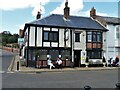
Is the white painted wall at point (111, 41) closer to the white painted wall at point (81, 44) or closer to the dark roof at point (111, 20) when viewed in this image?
the dark roof at point (111, 20)

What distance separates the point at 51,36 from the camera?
31.7 metres

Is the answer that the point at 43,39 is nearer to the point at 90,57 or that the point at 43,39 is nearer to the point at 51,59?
the point at 51,59

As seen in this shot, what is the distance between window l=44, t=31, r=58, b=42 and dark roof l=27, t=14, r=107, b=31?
101 centimetres

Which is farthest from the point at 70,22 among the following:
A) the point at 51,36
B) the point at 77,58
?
the point at 77,58

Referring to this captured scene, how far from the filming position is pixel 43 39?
31156 millimetres

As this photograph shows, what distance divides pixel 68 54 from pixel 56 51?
178 cm

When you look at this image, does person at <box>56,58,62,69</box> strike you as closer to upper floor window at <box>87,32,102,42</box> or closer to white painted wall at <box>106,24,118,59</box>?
upper floor window at <box>87,32,102,42</box>

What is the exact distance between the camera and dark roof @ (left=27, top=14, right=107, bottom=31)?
3206 centimetres

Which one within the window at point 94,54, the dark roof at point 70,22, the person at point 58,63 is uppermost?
the dark roof at point 70,22

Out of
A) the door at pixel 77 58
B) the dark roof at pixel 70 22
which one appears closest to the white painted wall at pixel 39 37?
the dark roof at pixel 70 22

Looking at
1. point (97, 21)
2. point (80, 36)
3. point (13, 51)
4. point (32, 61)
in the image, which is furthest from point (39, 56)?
point (13, 51)

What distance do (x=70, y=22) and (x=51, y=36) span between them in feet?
13.7

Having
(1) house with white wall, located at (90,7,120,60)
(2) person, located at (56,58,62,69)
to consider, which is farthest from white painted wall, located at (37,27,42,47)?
(1) house with white wall, located at (90,7,120,60)

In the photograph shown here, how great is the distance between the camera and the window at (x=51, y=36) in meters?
31.4
